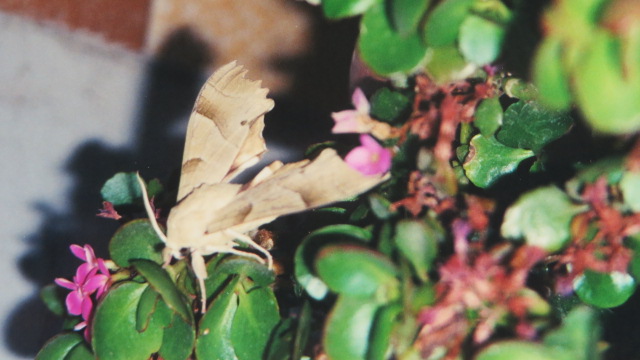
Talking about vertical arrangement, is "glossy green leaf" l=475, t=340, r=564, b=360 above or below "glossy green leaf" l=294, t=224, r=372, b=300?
above

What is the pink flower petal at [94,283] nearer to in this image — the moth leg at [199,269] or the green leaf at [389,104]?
the moth leg at [199,269]

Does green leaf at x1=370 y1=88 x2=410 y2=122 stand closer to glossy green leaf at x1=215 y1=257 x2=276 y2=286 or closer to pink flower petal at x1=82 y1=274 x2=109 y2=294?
glossy green leaf at x1=215 y1=257 x2=276 y2=286

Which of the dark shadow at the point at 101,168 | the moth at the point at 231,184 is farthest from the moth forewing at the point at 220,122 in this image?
the dark shadow at the point at 101,168

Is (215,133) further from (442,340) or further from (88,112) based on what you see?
(88,112)

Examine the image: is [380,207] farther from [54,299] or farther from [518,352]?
[54,299]

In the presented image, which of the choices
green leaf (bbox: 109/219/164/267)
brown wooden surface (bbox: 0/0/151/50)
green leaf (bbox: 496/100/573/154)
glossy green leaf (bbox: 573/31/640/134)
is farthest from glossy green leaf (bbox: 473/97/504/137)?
brown wooden surface (bbox: 0/0/151/50)
